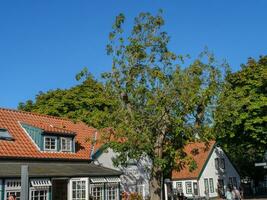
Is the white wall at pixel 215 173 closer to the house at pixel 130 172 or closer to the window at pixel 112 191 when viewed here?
the house at pixel 130 172

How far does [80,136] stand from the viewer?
1299 inches

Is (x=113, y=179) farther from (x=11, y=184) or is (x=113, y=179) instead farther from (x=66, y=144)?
(x=11, y=184)

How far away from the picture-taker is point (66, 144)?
1155 inches

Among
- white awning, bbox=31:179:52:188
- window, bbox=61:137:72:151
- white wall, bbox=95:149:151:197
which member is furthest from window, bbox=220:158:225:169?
white awning, bbox=31:179:52:188

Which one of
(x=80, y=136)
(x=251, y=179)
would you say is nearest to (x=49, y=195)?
(x=80, y=136)

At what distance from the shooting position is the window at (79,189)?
26.8 meters

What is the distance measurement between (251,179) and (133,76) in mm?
51196

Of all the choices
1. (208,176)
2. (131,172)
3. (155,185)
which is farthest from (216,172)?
(155,185)

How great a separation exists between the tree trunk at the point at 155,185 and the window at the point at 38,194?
732 cm

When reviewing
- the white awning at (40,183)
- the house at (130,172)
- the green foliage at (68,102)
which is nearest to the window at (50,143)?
the white awning at (40,183)

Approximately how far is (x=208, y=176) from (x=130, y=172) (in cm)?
1913

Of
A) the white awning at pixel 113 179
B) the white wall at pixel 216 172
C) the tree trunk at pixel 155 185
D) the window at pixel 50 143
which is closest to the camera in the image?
the tree trunk at pixel 155 185

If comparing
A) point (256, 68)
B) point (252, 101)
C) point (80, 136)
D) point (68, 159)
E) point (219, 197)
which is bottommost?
point (219, 197)

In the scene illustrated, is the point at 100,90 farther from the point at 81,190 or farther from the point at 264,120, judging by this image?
the point at 264,120
